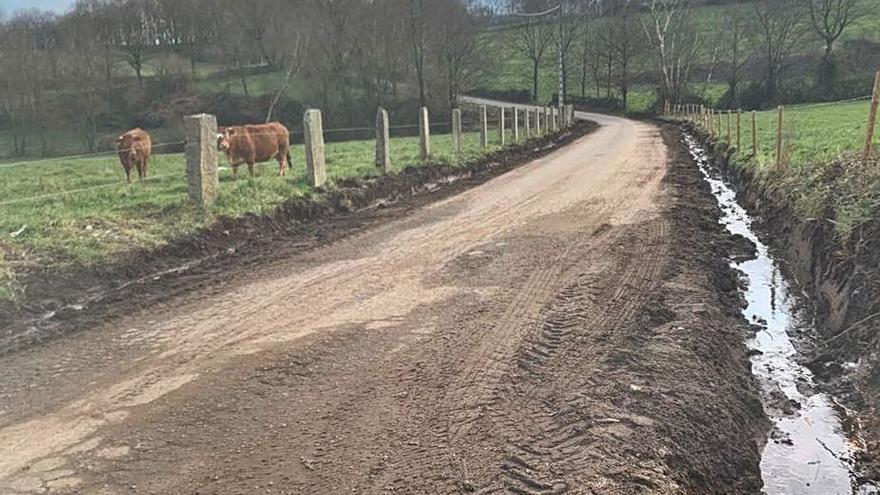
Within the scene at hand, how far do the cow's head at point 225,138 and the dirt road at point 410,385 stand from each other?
589cm

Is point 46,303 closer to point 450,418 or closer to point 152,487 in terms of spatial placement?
point 152,487

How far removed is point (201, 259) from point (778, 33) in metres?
59.8

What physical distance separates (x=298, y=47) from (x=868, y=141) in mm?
46285

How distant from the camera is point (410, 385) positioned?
452 centimetres

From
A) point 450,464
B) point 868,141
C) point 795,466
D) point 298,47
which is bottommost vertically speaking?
point 795,466

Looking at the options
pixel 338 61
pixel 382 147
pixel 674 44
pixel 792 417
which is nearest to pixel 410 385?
pixel 792 417

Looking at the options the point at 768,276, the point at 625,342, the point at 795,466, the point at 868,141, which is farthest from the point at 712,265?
the point at 795,466

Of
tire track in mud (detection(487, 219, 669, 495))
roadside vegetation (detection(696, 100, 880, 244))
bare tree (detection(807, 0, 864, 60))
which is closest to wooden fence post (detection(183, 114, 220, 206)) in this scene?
tire track in mud (detection(487, 219, 669, 495))

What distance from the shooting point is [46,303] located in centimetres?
631

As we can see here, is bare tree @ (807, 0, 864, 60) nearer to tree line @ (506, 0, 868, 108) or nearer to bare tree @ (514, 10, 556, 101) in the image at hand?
tree line @ (506, 0, 868, 108)

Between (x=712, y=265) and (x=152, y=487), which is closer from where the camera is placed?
(x=152, y=487)

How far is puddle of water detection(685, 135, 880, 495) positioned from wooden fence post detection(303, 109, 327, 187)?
6.89 metres

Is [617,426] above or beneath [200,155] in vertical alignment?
beneath

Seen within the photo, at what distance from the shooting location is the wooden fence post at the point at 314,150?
1176 centimetres
